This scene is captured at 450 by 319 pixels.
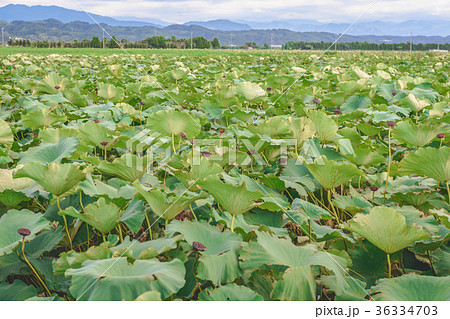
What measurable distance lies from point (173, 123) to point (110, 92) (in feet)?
7.09

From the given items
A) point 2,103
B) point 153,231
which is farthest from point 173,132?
point 2,103

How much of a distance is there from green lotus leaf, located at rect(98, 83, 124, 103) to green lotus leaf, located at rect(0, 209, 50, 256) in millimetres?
2791

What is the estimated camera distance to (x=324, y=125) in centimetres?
209

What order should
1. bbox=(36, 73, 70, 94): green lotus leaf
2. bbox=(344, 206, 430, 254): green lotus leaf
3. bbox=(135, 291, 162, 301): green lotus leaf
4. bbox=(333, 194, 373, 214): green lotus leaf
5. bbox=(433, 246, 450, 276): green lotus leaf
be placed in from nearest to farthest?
bbox=(135, 291, 162, 301): green lotus leaf
bbox=(344, 206, 430, 254): green lotus leaf
bbox=(433, 246, 450, 276): green lotus leaf
bbox=(333, 194, 373, 214): green lotus leaf
bbox=(36, 73, 70, 94): green lotus leaf

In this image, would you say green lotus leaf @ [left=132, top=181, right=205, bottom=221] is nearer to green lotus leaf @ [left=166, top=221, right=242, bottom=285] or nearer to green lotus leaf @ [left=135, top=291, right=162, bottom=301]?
green lotus leaf @ [left=166, top=221, right=242, bottom=285]

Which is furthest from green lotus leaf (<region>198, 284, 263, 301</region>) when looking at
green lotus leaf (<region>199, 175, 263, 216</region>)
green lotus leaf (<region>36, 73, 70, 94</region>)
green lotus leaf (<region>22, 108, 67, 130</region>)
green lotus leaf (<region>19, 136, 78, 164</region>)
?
green lotus leaf (<region>36, 73, 70, 94</region>)

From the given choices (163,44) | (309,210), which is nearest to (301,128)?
(309,210)

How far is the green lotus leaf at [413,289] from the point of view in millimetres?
1054

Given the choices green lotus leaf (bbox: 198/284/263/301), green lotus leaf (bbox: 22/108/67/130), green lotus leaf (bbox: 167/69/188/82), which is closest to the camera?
green lotus leaf (bbox: 198/284/263/301)

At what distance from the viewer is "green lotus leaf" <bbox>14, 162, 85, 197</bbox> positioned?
1377 millimetres

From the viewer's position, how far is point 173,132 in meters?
2.18

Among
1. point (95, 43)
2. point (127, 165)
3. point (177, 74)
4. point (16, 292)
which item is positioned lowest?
point (16, 292)

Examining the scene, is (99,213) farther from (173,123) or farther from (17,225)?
(173,123)
